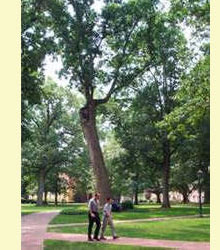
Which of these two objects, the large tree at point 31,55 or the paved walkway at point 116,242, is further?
the large tree at point 31,55

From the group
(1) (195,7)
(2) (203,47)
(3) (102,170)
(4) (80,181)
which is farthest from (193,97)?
(4) (80,181)

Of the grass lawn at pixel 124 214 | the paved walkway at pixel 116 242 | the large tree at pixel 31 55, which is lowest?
the grass lawn at pixel 124 214

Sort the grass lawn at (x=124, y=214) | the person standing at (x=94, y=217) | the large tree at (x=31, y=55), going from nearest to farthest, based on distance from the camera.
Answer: the person standing at (x=94, y=217)
the large tree at (x=31, y=55)
the grass lawn at (x=124, y=214)

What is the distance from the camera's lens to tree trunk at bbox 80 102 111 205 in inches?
1419

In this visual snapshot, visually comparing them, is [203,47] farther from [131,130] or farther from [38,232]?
[131,130]

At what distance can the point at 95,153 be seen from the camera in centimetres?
3662

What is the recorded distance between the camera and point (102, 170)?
36.4m

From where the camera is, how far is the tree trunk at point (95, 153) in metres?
36.0

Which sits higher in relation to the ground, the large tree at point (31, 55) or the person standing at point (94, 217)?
the large tree at point (31, 55)

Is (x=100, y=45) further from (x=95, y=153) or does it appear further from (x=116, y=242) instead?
(x=116, y=242)
